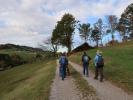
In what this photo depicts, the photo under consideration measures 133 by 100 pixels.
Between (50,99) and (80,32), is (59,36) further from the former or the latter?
(50,99)

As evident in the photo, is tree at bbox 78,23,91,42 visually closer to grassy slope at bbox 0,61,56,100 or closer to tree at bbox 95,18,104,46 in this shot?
tree at bbox 95,18,104,46

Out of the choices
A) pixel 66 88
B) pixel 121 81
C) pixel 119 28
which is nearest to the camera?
pixel 66 88

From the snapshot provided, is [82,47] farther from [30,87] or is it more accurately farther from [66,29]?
[30,87]

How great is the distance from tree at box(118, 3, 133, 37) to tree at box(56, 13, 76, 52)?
1699 centimetres

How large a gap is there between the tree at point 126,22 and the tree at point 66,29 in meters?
17.0

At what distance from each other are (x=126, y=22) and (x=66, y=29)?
21941 millimetres

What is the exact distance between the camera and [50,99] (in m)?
18.1

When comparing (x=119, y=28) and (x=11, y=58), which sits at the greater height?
(x=119, y=28)

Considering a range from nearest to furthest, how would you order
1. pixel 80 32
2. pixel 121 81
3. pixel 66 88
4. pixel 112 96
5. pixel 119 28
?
pixel 112 96, pixel 66 88, pixel 121 81, pixel 119 28, pixel 80 32

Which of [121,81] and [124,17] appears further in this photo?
[124,17]

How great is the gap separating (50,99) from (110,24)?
384 feet

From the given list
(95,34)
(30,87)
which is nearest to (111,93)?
(30,87)

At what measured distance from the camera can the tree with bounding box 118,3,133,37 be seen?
125 metres

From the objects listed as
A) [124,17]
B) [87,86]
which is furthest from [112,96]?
[124,17]
